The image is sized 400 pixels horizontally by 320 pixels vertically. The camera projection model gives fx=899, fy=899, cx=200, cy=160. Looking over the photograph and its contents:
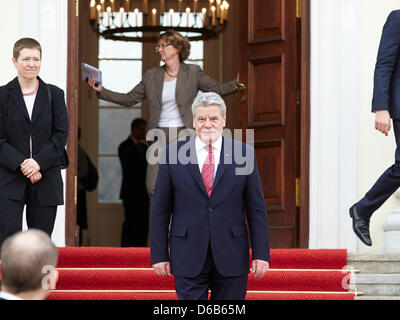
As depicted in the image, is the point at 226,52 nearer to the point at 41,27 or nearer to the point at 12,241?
the point at 41,27

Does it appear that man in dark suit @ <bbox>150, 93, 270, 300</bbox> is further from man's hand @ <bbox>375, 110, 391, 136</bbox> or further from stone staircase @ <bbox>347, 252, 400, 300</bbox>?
stone staircase @ <bbox>347, 252, 400, 300</bbox>

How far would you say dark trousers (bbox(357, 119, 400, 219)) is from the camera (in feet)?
17.2

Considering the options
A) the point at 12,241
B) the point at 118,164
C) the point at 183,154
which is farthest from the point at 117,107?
the point at 12,241

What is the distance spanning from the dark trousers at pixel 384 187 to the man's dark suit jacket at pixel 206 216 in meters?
1.45

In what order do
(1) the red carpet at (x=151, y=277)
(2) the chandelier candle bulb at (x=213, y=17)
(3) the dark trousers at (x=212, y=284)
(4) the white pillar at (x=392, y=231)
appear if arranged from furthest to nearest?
1. (2) the chandelier candle bulb at (x=213, y=17)
2. (4) the white pillar at (x=392, y=231)
3. (1) the red carpet at (x=151, y=277)
4. (3) the dark trousers at (x=212, y=284)

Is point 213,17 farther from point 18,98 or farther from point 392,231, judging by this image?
point 18,98

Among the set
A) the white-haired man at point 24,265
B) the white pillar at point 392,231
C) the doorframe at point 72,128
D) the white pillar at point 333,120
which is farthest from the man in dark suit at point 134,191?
the white-haired man at point 24,265

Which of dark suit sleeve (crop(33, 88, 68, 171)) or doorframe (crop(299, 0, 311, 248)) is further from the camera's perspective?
doorframe (crop(299, 0, 311, 248))

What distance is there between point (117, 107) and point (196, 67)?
16.4 ft

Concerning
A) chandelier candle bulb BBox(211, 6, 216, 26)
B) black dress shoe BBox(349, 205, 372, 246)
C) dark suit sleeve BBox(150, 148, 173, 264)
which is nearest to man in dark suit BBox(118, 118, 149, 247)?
chandelier candle bulb BBox(211, 6, 216, 26)

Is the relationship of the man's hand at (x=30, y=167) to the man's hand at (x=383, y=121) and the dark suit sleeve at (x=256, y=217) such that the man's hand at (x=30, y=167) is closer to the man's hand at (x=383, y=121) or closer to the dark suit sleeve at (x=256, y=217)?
the dark suit sleeve at (x=256, y=217)

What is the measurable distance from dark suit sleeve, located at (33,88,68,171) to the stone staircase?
2.02 meters

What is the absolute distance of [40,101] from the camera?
5.02 metres

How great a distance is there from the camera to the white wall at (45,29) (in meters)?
7.06
